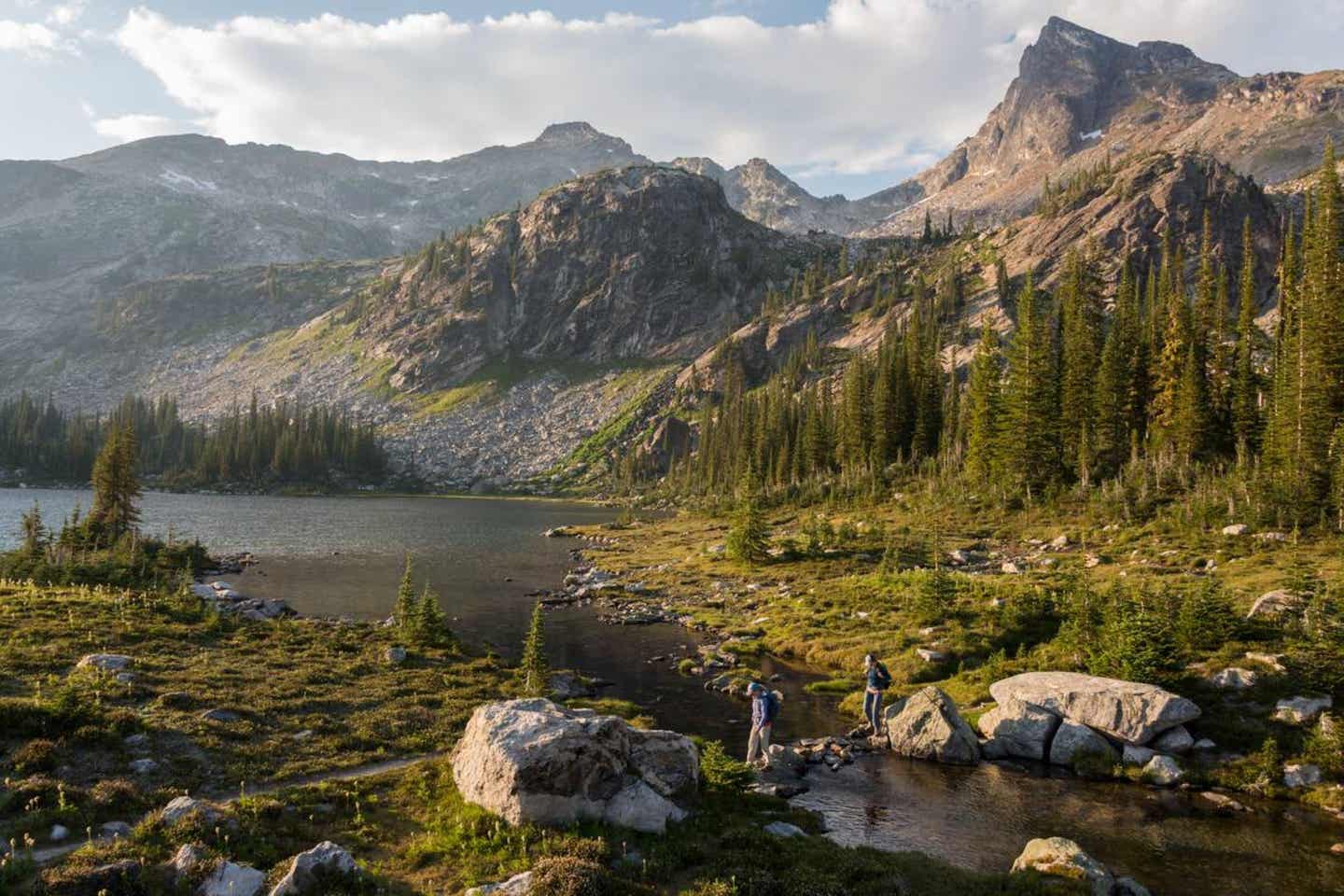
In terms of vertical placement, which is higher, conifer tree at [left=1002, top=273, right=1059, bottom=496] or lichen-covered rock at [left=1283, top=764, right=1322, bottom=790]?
conifer tree at [left=1002, top=273, right=1059, bottom=496]

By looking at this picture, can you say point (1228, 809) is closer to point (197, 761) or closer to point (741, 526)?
point (197, 761)

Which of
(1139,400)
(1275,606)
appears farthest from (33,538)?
(1139,400)

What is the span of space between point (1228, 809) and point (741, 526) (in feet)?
152

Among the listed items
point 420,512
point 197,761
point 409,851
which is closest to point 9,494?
point 420,512

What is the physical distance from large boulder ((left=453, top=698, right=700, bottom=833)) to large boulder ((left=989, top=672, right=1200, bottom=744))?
1655cm

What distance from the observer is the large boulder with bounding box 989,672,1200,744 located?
25.2 meters

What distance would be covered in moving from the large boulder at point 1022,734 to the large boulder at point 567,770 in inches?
547

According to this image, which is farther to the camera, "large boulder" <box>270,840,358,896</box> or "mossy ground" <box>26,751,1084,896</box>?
"mossy ground" <box>26,751,1084,896</box>

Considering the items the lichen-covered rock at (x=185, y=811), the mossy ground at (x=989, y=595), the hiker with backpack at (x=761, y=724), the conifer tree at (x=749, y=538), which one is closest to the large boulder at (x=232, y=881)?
the lichen-covered rock at (x=185, y=811)

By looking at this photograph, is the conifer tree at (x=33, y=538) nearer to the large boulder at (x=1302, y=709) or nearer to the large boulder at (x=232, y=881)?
the large boulder at (x=232, y=881)

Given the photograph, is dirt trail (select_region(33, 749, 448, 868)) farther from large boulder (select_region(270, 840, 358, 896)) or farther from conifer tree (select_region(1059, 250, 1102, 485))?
conifer tree (select_region(1059, 250, 1102, 485))

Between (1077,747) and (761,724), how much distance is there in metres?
11.9

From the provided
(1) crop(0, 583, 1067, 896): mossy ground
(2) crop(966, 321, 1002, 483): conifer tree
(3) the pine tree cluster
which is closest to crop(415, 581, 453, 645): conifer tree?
(1) crop(0, 583, 1067, 896): mossy ground

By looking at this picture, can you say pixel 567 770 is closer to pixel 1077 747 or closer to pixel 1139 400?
pixel 1077 747
